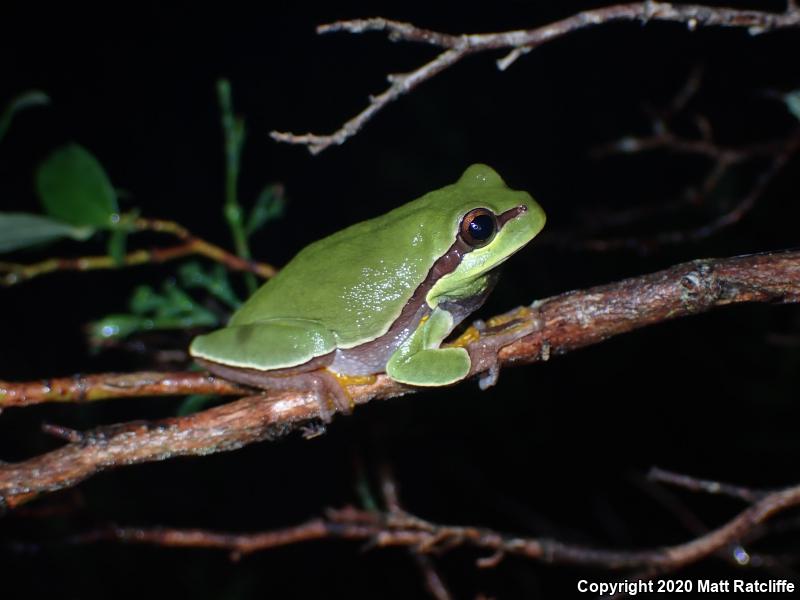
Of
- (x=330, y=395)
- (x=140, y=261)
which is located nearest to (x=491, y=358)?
(x=330, y=395)

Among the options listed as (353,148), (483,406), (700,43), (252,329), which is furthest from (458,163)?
(252,329)

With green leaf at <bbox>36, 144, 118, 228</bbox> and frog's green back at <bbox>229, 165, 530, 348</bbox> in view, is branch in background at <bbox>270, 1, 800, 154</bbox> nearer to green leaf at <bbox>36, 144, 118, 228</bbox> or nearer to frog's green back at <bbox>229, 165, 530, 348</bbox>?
frog's green back at <bbox>229, 165, 530, 348</bbox>

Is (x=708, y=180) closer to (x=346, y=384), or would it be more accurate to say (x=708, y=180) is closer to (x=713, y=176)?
(x=713, y=176)

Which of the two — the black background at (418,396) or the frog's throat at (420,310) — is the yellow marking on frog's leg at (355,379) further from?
the black background at (418,396)

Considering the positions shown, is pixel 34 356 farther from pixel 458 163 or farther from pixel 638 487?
pixel 638 487

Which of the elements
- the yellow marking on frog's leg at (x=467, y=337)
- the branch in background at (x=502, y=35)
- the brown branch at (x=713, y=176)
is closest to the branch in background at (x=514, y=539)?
the yellow marking on frog's leg at (x=467, y=337)

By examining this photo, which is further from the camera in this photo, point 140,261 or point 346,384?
point 140,261

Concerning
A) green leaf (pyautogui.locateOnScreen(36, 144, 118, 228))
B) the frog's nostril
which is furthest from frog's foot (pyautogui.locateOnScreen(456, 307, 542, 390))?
green leaf (pyautogui.locateOnScreen(36, 144, 118, 228))
